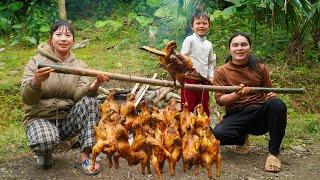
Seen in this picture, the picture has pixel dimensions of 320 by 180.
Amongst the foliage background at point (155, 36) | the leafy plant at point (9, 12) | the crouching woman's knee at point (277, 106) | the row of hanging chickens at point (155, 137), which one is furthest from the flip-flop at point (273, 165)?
the leafy plant at point (9, 12)

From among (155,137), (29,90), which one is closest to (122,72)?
(29,90)

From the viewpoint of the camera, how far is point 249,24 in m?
11.3

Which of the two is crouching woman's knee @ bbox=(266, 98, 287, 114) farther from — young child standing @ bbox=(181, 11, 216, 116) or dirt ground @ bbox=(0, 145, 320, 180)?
young child standing @ bbox=(181, 11, 216, 116)

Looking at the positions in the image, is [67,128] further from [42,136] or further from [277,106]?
[277,106]

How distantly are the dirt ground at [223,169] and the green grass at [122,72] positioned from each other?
39 centimetres

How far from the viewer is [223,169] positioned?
544 cm

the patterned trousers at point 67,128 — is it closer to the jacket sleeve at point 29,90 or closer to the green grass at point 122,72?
the jacket sleeve at point 29,90

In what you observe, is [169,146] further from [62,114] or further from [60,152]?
[60,152]

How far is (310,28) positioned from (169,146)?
6.65 meters

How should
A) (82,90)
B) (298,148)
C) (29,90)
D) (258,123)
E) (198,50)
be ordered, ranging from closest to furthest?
(29,90), (82,90), (258,123), (198,50), (298,148)

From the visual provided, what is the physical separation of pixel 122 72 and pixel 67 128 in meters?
3.82

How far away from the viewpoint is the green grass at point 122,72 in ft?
22.3

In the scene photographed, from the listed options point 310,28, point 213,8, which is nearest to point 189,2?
point 310,28

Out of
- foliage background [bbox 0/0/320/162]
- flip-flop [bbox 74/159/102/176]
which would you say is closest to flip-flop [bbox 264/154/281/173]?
foliage background [bbox 0/0/320/162]
